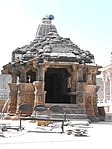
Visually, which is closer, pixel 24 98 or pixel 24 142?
pixel 24 142

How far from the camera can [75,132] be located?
984 cm

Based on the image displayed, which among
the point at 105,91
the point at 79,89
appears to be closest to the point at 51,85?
the point at 79,89

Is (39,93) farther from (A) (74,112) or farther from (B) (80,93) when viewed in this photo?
(B) (80,93)

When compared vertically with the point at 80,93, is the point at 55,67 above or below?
above

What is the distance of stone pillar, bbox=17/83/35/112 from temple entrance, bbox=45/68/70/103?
3861mm

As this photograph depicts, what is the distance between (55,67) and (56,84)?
15.5 ft

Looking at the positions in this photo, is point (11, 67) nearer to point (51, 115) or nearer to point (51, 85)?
point (51, 85)

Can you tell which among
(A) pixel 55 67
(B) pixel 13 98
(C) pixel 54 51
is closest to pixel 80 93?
(A) pixel 55 67

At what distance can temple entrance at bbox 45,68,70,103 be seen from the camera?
22002mm

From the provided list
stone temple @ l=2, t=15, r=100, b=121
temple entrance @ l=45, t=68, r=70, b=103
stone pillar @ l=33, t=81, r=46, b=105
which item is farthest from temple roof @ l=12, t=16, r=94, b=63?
temple entrance @ l=45, t=68, r=70, b=103

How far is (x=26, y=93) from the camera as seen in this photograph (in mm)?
18094

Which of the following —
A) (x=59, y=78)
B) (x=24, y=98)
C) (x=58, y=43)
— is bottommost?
(x=24, y=98)

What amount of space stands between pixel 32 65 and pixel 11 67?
2433 mm

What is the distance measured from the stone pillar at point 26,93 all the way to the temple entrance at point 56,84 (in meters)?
3.86
